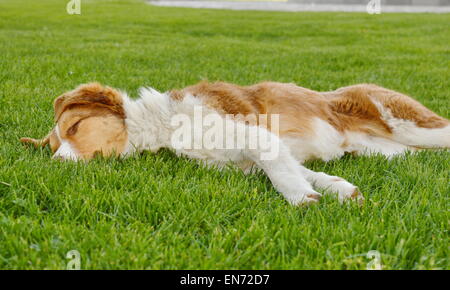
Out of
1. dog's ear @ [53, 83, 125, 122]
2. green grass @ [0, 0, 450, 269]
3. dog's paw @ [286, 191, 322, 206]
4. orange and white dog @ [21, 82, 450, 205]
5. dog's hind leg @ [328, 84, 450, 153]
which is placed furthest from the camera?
dog's hind leg @ [328, 84, 450, 153]

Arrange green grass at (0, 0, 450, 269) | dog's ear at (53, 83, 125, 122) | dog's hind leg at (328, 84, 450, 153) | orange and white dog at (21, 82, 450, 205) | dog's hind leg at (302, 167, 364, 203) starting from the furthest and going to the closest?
dog's hind leg at (328, 84, 450, 153) → dog's ear at (53, 83, 125, 122) → orange and white dog at (21, 82, 450, 205) → dog's hind leg at (302, 167, 364, 203) → green grass at (0, 0, 450, 269)

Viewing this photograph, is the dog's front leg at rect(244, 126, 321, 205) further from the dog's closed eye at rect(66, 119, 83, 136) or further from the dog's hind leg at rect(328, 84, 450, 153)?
the dog's closed eye at rect(66, 119, 83, 136)

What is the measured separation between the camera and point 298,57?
1098cm

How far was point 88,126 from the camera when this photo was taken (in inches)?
143

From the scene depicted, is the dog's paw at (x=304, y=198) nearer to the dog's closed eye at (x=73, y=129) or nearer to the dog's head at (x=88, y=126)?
the dog's head at (x=88, y=126)

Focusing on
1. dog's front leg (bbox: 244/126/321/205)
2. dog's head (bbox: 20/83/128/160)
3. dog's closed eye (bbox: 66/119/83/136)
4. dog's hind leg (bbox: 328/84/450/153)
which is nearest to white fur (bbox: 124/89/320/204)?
dog's front leg (bbox: 244/126/321/205)

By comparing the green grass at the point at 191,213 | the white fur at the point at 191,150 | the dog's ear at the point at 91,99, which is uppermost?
the dog's ear at the point at 91,99

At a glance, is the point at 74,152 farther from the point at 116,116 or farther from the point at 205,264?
the point at 205,264

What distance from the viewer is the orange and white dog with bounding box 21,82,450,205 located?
352cm

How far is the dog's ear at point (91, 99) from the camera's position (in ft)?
12.5

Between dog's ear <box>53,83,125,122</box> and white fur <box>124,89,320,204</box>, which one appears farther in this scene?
dog's ear <box>53,83,125,122</box>

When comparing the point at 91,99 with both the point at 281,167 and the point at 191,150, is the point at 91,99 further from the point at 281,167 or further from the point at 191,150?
the point at 281,167

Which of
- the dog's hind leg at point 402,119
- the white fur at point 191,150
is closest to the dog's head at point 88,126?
the white fur at point 191,150

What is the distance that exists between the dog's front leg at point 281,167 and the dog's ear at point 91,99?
1.18m
